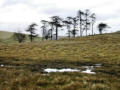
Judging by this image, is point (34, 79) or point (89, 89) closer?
point (89, 89)

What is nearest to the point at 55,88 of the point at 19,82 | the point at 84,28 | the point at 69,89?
the point at 69,89

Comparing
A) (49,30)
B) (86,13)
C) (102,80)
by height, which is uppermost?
(86,13)

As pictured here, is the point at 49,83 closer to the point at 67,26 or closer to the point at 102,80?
the point at 102,80

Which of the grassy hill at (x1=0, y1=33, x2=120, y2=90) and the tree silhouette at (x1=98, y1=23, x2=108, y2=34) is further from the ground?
the tree silhouette at (x1=98, y1=23, x2=108, y2=34)

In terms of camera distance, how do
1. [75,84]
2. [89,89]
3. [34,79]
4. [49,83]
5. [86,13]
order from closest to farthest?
[89,89]
[75,84]
[49,83]
[34,79]
[86,13]

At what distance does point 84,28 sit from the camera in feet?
345

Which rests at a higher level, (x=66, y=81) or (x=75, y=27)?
(x=75, y=27)

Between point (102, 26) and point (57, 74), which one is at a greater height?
point (102, 26)

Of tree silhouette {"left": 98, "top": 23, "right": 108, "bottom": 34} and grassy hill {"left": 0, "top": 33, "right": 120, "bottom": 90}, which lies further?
tree silhouette {"left": 98, "top": 23, "right": 108, "bottom": 34}

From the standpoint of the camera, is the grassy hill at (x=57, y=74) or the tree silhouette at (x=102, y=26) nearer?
the grassy hill at (x=57, y=74)

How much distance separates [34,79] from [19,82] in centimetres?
128

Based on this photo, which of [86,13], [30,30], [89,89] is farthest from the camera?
[30,30]

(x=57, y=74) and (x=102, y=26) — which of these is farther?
(x=102, y=26)

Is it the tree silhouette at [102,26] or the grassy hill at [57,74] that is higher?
the tree silhouette at [102,26]
